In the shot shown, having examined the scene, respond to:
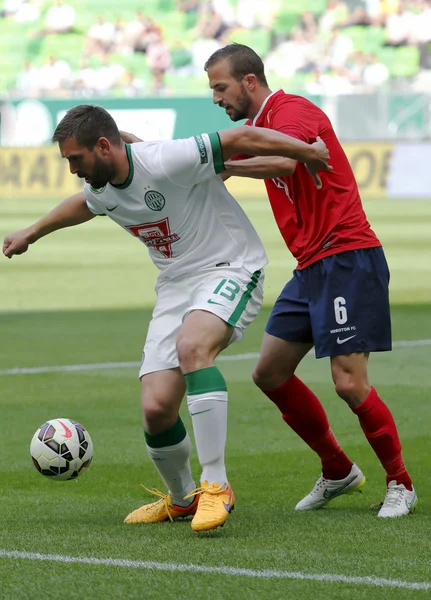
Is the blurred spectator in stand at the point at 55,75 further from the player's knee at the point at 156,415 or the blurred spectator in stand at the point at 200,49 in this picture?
the player's knee at the point at 156,415

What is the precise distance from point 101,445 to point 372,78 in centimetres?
3024

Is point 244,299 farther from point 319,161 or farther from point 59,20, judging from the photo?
point 59,20

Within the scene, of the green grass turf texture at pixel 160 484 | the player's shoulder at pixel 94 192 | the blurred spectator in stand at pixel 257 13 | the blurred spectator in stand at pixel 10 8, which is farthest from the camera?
the blurred spectator in stand at pixel 10 8

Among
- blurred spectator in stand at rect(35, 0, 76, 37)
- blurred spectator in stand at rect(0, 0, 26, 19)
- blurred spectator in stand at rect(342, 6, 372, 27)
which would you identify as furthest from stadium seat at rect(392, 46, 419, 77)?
blurred spectator in stand at rect(0, 0, 26, 19)

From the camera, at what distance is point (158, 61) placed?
3697cm

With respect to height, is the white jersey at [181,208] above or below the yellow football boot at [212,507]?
above

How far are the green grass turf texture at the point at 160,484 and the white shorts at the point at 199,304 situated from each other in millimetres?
797

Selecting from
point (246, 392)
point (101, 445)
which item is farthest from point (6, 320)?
point (101, 445)

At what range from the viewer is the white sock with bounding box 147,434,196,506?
5336 millimetres

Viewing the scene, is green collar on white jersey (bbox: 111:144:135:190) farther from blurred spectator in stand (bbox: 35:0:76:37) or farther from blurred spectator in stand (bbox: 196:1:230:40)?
blurred spectator in stand (bbox: 35:0:76:37)

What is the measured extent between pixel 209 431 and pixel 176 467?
47 cm

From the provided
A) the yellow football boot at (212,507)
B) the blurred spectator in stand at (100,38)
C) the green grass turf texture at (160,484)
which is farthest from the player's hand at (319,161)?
the blurred spectator in stand at (100,38)

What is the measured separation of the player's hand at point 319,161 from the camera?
196 inches

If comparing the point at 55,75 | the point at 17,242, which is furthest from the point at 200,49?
the point at 17,242
